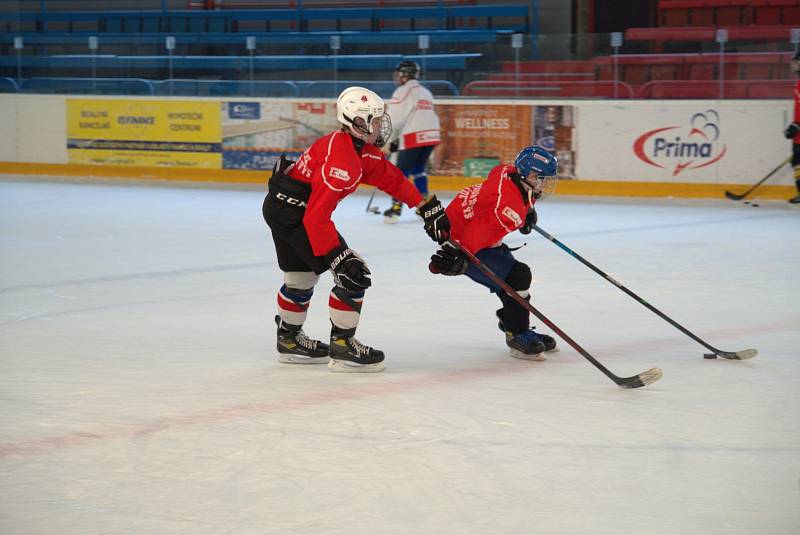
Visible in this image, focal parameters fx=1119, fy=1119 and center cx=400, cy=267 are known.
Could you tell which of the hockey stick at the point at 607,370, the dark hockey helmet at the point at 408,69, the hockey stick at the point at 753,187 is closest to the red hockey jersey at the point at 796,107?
the hockey stick at the point at 753,187

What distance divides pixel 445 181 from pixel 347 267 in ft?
24.2

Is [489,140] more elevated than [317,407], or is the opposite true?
[489,140]

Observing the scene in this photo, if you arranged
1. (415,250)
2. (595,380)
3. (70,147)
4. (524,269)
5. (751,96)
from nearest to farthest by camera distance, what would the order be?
(595,380) < (524,269) < (415,250) < (751,96) < (70,147)

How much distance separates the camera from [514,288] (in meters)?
4.43

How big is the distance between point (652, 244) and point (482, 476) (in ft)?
16.5

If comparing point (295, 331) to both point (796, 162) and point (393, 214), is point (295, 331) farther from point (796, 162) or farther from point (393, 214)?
point (796, 162)

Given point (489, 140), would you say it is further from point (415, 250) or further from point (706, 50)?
point (415, 250)


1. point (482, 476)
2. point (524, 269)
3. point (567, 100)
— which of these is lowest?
point (482, 476)

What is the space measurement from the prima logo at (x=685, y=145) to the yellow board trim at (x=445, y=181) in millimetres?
198

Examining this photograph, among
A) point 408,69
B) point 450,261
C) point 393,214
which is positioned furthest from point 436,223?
point 408,69

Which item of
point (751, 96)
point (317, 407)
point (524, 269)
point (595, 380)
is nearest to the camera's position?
point (317, 407)

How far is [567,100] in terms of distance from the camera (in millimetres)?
10836

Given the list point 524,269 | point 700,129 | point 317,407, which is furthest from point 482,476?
→ point 700,129

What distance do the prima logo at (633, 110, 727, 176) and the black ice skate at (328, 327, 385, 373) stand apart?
672cm
